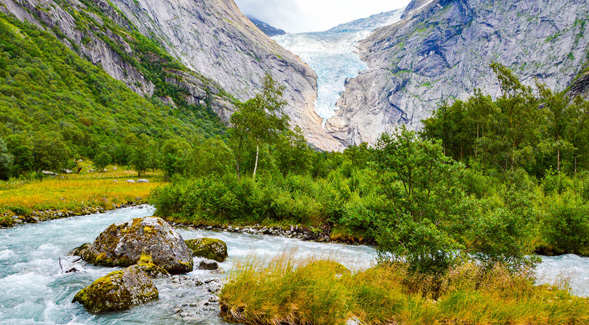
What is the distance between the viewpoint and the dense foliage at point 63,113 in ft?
155

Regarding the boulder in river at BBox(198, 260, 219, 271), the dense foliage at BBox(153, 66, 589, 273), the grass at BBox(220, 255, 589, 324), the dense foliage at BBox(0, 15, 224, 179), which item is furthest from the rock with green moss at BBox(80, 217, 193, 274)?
the dense foliage at BBox(0, 15, 224, 179)

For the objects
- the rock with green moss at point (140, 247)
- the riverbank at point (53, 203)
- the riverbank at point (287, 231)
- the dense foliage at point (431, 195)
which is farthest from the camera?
the riverbank at point (53, 203)

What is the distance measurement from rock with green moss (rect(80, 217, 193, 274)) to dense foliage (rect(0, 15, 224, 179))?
39306 millimetres

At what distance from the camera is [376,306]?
6.88 m

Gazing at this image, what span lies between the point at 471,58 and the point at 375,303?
196589mm

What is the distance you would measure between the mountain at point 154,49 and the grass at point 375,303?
9740cm

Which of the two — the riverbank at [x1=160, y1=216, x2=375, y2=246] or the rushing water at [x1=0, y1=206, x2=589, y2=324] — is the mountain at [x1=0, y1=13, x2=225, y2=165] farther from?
the riverbank at [x1=160, y1=216, x2=375, y2=246]

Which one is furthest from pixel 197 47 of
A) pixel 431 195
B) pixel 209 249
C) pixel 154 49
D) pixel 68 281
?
pixel 431 195

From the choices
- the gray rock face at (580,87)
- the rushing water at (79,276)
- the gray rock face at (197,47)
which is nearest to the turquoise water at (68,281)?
→ the rushing water at (79,276)

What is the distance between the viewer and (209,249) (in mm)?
13203

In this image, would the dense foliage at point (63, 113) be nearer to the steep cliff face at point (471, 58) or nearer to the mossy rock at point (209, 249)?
the mossy rock at point (209, 249)

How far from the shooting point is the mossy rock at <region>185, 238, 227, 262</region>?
510 inches

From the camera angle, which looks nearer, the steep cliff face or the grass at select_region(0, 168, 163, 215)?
the grass at select_region(0, 168, 163, 215)

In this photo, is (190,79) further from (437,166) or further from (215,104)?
(437,166)
